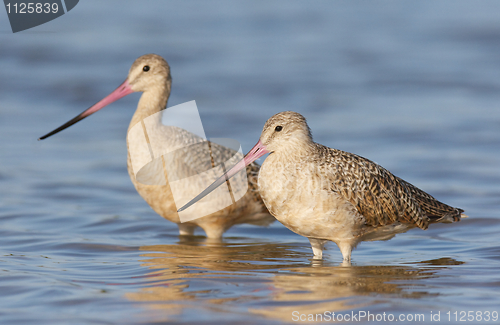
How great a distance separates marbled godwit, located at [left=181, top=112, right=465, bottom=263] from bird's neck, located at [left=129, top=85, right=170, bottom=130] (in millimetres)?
1623

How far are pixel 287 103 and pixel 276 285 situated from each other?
862 centimetres

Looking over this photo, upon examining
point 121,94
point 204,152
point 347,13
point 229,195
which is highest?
point 347,13

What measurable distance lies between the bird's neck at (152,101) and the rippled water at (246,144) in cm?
120

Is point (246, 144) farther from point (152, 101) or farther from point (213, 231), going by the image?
point (213, 231)

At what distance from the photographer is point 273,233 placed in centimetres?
723

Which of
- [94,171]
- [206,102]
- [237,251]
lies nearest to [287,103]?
[206,102]

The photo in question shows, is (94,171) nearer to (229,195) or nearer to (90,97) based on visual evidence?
(229,195)

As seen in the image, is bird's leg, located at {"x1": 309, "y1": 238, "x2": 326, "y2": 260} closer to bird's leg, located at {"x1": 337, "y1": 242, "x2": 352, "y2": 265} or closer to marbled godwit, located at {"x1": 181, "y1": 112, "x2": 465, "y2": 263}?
marbled godwit, located at {"x1": 181, "y1": 112, "x2": 465, "y2": 263}

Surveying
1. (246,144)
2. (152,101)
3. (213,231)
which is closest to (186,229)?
(213,231)

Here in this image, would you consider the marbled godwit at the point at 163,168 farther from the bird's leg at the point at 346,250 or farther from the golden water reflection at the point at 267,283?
the bird's leg at the point at 346,250

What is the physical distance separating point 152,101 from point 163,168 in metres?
0.96

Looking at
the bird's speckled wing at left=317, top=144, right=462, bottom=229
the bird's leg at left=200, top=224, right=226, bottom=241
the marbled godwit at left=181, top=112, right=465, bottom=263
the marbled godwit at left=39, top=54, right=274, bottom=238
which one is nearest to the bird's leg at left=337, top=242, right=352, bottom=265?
the marbled godwit at left=181, top=112, right=465, bottom=263

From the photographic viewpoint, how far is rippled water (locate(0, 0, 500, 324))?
465 cm

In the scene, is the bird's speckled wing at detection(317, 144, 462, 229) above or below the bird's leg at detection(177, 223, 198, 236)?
above
